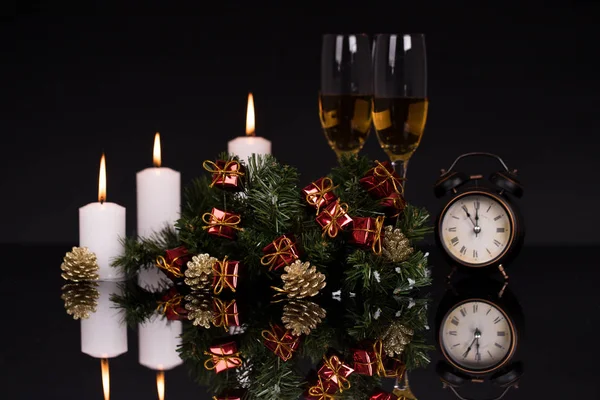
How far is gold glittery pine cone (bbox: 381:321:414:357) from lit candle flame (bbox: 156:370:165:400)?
25 cm

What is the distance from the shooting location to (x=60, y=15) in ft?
8.01

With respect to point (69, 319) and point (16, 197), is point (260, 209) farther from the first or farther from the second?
point (16, 197)

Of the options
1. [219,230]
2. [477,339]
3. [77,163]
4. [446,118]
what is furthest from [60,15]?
[477,339]

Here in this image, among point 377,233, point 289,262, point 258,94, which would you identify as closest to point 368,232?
point 377,233

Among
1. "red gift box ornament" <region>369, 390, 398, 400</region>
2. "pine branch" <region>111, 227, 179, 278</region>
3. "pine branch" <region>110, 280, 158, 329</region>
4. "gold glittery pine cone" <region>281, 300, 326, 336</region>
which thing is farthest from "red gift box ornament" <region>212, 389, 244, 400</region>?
"pine branch" <region>111, 227, 179, 278</region>

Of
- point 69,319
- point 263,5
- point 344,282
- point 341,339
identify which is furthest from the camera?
point 263,5

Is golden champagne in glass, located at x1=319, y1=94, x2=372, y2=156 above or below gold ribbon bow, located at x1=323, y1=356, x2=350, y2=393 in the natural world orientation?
above

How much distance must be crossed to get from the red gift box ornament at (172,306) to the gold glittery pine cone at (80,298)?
0.31ft

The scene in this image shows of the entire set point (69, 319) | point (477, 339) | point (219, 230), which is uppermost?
point (219, 230)

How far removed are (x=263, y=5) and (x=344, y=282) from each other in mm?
1168

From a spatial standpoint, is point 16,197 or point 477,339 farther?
point 16,197

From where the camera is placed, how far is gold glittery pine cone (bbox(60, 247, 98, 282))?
1528 mm

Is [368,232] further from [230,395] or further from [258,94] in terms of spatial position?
[258,94]

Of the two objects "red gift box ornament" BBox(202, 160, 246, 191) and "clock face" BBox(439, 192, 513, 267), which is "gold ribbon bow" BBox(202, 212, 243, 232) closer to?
"red gift box ornament" BBox(202, 160, 246, 191)
